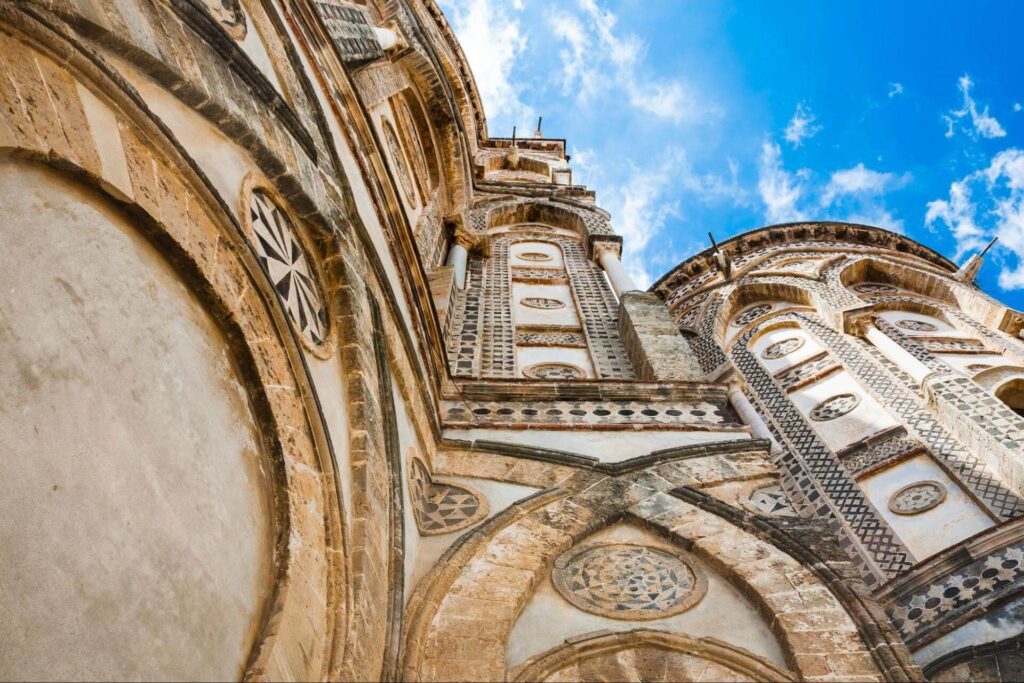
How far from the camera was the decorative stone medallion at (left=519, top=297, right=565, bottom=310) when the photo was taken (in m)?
9.25

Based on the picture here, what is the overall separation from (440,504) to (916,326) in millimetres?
6875

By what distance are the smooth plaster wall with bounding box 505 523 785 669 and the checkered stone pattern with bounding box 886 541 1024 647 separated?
1742 millimetres

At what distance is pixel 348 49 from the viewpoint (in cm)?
634

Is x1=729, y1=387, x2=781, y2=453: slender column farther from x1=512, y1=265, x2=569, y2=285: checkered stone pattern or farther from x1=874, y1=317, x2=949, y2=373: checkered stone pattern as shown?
x1=512, y1=265, x2=569, y2=285: checkered stone pattern

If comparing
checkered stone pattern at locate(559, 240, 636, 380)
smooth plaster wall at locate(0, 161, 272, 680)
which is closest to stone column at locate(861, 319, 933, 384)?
checkered stone pattern at locate(559, 240, 636, 380)

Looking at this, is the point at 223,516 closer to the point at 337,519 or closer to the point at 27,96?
the point at 337,519

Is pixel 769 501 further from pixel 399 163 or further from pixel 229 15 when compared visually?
pixel 399 163

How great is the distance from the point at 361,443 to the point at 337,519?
20.6 inches

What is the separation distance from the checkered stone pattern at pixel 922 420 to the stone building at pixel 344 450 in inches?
1.3

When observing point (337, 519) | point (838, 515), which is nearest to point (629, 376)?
point (838, 515)

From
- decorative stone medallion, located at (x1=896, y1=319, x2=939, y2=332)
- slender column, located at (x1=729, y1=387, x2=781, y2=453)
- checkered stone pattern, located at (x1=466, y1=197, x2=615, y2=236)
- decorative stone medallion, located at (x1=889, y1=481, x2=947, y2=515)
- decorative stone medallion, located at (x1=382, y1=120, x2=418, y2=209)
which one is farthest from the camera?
checkered stone pattern, located at (x1=466, y1=197, x2=615, y2=236)

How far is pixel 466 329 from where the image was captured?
802 cm

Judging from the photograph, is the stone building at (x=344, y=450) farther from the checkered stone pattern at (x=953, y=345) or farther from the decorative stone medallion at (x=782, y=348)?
the decorative stone medallion at (x=782, y=348)

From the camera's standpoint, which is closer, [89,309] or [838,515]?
[89,309]
